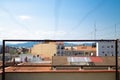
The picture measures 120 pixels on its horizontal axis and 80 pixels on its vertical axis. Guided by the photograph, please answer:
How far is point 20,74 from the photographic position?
4227 millimetres

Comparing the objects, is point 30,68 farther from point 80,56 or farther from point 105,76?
point 105,76

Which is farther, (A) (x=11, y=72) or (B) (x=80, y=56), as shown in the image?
(B) (x=80, y=56)

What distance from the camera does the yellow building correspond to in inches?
172

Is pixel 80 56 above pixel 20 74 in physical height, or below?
above

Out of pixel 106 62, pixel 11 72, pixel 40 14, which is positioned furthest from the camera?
pixel 40 14

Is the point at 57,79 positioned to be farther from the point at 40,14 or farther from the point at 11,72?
the point at 40,14

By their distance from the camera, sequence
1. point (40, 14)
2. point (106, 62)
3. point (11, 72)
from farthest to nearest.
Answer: point (40, 14)
point (106, 62)
point (11, 72)

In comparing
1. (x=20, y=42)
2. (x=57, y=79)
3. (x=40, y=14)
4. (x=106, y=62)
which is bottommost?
(x=57, y=79)

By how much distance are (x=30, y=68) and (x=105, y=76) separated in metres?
1.36

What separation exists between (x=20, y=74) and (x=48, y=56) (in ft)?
2.02

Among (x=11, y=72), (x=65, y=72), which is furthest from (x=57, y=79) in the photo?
(x=11, y=72)

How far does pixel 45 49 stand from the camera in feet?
14.7

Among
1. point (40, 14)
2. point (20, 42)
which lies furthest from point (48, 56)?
point (40, 14)

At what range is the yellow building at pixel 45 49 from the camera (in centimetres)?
436
